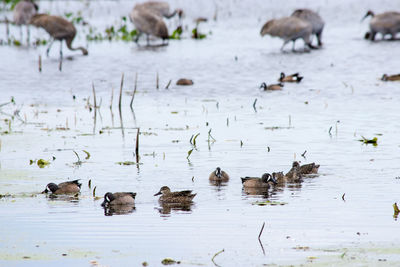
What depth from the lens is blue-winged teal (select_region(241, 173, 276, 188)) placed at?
10.2 metres

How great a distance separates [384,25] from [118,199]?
21.2m

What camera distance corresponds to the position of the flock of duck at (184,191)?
30.9ft

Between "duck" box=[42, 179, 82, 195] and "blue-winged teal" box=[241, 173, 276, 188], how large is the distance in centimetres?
206

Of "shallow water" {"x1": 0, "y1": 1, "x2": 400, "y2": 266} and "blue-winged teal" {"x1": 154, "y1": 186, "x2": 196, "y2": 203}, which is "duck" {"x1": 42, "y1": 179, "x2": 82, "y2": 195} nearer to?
"shallow water" {"x1": 0, "y1": 1, "x2": 400, "y2": 266}

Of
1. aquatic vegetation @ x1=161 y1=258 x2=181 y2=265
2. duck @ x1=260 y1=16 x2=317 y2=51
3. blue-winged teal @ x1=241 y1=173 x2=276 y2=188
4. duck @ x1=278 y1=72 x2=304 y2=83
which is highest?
duck @ x1=260 y1=16 x2=317 y2=51

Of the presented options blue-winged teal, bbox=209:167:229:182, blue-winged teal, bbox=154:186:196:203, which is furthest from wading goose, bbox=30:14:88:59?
→ blue-winged teal, bbox=154:186:196:203

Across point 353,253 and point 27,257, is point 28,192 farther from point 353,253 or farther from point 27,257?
point 353,253

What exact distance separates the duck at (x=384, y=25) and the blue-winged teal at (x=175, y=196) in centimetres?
2013

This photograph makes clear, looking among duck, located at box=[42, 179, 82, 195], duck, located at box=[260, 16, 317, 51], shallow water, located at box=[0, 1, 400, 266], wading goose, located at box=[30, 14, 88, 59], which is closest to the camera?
shallow water, located at box=[0, 1, 400, 266]

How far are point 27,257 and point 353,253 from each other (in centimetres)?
290

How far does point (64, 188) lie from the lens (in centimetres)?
1003

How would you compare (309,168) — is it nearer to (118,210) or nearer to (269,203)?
(269,203)

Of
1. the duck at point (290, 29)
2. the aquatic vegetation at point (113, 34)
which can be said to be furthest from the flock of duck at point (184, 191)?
the aquatic vegetation at point (113, 34)

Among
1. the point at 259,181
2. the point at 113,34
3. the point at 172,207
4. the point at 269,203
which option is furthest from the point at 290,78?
the point at 113,34
